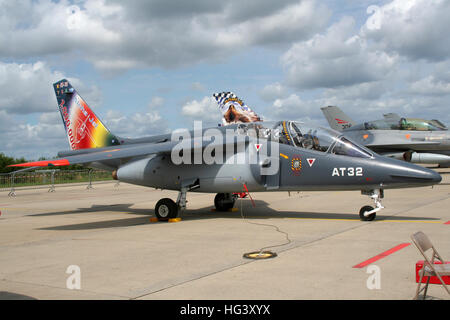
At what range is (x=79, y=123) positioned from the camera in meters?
15.8

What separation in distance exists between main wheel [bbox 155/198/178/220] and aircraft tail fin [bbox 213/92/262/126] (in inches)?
270

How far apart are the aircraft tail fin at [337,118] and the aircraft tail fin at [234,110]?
20365 millimetres

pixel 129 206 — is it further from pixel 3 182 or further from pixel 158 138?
pixel 3 182

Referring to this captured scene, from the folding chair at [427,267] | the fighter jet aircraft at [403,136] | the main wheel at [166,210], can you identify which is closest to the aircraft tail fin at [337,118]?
the fighter jet aircraft at [403,136]

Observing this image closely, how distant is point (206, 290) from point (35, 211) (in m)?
13.1

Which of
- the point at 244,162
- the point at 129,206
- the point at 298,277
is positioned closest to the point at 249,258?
the point at 298,277

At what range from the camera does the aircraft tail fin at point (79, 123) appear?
51.2 ft

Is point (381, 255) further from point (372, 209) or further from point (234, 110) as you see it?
point (234, 110)

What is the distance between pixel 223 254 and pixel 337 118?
32000 millimetres

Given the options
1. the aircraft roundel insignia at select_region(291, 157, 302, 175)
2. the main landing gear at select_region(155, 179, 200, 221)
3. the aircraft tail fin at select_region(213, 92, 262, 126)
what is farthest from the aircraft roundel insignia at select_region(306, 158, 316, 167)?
the aircraft tail fin at select_region(213, 92, 262, 126)

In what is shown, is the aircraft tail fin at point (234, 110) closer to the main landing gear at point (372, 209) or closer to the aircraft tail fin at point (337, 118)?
the main landing gear at point (372, 209)

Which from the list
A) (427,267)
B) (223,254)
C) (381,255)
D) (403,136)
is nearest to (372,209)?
(381,255)

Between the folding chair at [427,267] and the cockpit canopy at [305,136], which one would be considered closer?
Answer: the folding chair at [427,267]

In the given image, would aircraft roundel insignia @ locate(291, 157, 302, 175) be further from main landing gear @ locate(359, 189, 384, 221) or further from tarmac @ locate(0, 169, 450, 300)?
main landing gear @ locate(359, 189, 384, 221)
